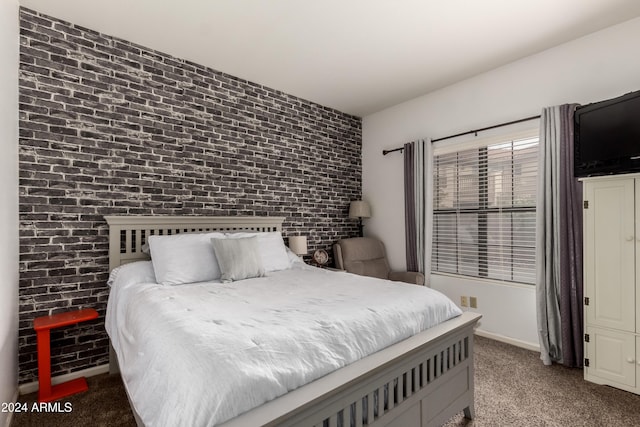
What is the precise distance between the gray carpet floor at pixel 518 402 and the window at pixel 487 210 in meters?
0.97

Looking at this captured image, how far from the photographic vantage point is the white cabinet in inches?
89.3

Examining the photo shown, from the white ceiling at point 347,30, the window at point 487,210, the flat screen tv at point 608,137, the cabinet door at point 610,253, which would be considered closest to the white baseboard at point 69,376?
the white ceiling at point 347,30

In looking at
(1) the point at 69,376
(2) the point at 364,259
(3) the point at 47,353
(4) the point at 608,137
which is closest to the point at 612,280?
(4) the point at 608,137

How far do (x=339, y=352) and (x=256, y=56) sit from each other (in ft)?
9.09

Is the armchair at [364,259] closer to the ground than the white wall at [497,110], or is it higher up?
closer to the ground

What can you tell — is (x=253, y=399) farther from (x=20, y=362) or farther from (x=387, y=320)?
(x=20, y=362)

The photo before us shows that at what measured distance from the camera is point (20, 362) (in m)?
2.40

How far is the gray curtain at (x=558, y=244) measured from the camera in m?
2.71

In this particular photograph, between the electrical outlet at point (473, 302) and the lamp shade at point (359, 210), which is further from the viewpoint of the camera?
the lamp shade at point (359, 210)

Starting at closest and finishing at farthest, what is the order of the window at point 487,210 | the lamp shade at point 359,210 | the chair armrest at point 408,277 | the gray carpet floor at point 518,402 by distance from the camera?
the gray carpet floor at point 518,402
the window at point 487,210
the chair armrest at point 408,277
the lamp shade at point 359,210

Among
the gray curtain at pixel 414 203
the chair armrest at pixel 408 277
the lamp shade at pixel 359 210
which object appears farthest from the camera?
the lamp shade at pixel 359 210

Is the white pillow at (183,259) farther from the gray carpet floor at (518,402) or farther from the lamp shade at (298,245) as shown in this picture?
the lamp shade at (298,245)

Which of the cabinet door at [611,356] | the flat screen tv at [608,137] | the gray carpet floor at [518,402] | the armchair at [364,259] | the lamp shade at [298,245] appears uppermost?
the flat screen tv at [608,137]

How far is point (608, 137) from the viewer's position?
→ 246cm
